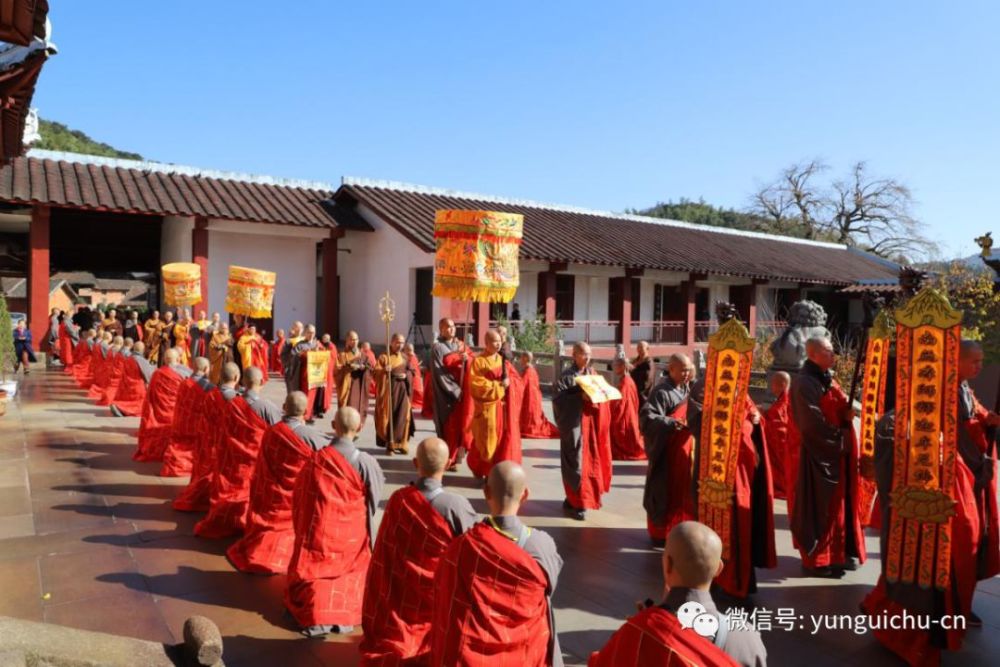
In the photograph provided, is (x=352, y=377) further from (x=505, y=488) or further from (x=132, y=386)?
(x=505, y=488)

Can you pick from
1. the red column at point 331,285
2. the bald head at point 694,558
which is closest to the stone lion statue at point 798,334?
the bald head at point 694,558

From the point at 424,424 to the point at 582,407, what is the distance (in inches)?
211

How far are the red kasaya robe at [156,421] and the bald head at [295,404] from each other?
3.99m

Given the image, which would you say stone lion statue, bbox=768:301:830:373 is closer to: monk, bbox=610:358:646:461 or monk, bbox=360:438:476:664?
monk, bbox=610:358:646:461

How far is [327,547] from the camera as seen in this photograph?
4109 millimetres

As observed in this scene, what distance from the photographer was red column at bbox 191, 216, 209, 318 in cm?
1719

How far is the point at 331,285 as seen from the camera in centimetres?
1953

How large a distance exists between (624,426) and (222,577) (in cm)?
552

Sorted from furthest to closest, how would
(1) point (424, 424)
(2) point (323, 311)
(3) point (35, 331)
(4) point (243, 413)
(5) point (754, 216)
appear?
1. (5) point (754, 216)
2. (2) point (323, 311)
3. (3) point (35, 331)
4. (1) point (424, 424)
5. (4) point (243, 413)

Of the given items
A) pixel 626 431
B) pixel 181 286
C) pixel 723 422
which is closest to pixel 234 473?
pixel 723 422

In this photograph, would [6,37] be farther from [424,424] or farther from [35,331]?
[35,331]

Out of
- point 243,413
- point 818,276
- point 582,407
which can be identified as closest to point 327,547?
point 243,413

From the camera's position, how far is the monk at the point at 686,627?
1.98m

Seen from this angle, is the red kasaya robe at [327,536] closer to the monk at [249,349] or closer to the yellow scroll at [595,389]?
the yellow scroll at [595,389]
